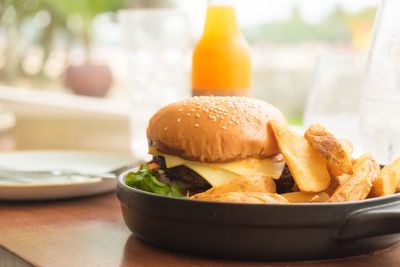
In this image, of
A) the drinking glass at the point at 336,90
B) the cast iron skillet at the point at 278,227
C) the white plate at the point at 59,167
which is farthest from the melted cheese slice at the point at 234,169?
the drinking glass at the point at 336,90

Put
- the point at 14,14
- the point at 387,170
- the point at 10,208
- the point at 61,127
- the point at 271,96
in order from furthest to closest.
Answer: the point at 271,96 → the point at 14,14 → the point at 61,127 → the point at 10,208 → the point at 387,170

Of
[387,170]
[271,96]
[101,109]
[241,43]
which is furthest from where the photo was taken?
[271,96]

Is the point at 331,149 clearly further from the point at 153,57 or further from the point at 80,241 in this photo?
the point at 153,57

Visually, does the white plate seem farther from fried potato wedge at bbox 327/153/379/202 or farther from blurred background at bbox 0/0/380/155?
blurred background at bbox 0/0/380/155

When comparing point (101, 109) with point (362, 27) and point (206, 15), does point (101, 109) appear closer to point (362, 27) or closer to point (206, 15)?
point (206, 15)

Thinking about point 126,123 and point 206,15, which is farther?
point 126,123

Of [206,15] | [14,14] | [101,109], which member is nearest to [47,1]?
[14,14]
